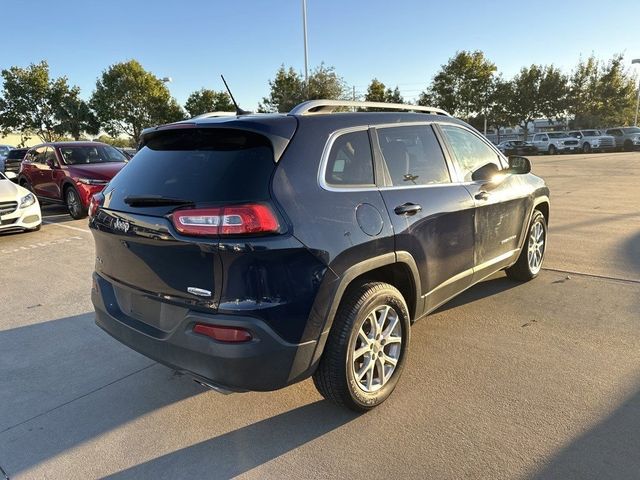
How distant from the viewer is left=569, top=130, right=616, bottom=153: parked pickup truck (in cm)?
3312

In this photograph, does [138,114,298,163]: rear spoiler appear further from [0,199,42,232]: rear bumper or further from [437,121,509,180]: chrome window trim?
[0,199,42,232]: rear bumper

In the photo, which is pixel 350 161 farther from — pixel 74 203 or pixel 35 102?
pixel 35 102

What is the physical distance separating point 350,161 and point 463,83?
45398 millimetres

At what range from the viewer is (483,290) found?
16.1 feet

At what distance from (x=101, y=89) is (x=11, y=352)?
36.7 meters

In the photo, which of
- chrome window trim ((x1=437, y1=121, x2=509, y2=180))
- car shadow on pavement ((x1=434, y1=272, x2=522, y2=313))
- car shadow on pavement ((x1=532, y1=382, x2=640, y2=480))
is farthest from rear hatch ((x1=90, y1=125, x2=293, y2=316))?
car shadow on pavement ((x1=434, y1=272, x2=522, y2=313))

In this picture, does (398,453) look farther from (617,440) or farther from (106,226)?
(106,226)

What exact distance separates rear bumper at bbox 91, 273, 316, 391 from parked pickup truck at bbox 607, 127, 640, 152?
1505 inches

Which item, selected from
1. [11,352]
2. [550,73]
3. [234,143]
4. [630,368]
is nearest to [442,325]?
[630,368]

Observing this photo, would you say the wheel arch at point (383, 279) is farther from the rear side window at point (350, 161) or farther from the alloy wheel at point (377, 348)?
the rear side window at point (350, 161)

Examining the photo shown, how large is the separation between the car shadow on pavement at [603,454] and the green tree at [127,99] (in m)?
37.6

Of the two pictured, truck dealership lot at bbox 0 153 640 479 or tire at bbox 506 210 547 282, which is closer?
truck dealership lot at bbox 0 153 640 479

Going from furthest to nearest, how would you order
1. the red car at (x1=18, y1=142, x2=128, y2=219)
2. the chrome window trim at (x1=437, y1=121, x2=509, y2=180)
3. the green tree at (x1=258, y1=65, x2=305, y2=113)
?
the green tree at (x1=258, y1=65, x2=305, y2=113) → the red car at (x1=18, y1=142, x2=128, y2=219) → the chrome window trim at (x1=437, y1=121, x2=509, y2=180)

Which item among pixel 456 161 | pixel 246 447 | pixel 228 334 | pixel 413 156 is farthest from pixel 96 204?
pixel 456 161
